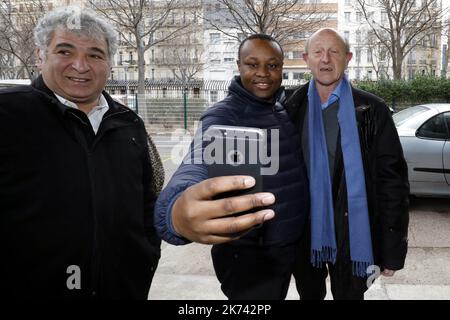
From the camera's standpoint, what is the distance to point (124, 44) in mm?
16938

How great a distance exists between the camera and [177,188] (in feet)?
2.87

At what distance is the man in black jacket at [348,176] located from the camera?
1956 millimetres

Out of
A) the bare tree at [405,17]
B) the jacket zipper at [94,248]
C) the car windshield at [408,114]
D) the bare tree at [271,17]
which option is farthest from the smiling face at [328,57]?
the bare tree at [405,17]

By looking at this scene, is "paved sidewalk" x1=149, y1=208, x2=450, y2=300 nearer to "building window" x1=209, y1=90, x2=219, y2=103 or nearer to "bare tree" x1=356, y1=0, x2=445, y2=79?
"building window" x1=209, y1=90, x2=219, y2=103

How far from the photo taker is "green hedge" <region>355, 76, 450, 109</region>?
42.1 ft

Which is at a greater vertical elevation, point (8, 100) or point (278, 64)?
point (278, 64)

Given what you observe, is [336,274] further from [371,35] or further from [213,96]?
[371,35]

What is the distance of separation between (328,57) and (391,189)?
70cm

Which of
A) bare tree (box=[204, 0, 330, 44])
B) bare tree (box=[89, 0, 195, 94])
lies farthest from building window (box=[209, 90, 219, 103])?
bare tree (box=[204, 0, 330, 44])

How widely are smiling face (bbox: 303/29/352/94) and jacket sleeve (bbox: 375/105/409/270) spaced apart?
273 millimetres

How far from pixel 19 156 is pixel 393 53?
17913 millimetres

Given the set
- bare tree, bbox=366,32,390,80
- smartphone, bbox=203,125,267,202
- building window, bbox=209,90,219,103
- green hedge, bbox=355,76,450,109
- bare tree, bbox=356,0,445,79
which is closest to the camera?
smartphone, bbox=203,125,267,202
